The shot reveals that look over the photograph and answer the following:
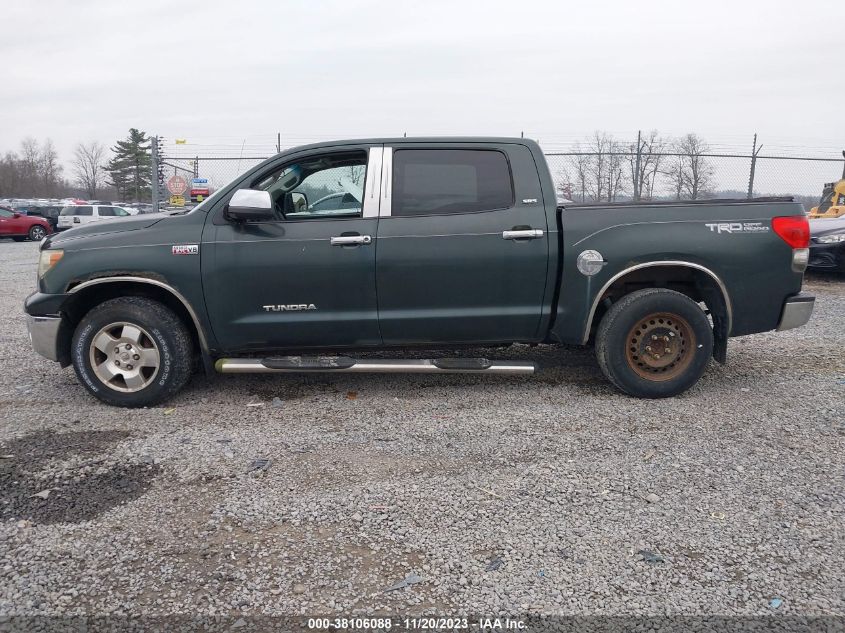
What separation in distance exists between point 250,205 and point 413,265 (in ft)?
3.75

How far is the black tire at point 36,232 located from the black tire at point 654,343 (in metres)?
25.7

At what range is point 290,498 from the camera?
10.3 feet

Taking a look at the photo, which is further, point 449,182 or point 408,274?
point 449,182

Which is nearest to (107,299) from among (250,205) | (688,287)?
(250,205)

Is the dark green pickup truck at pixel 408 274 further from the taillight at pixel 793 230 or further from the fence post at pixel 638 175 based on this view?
the fence post at pixel 638 175

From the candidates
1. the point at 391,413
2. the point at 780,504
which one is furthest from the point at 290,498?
the point at 780,504

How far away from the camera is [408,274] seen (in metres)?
4.36

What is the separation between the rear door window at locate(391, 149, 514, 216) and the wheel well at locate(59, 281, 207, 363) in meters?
1.68

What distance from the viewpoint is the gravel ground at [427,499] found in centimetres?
245

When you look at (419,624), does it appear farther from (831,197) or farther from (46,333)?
(831,197)

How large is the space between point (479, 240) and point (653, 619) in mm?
2657

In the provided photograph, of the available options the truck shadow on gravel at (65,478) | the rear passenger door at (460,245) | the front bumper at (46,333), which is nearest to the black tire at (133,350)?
the front bumper at (46,333)

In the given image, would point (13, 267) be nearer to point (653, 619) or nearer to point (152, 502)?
point (152, 502)

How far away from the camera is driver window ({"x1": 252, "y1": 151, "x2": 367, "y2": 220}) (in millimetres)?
4492
